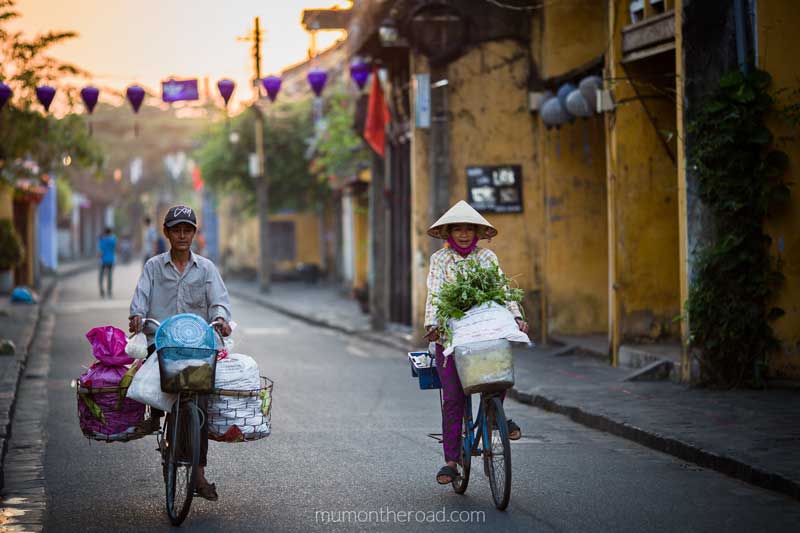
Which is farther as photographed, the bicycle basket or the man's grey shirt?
the man's grey shirt

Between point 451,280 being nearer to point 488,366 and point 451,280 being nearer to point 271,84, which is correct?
point 488,366

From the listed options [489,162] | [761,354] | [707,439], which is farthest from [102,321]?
[707,439]

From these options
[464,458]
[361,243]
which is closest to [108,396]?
[464,458]

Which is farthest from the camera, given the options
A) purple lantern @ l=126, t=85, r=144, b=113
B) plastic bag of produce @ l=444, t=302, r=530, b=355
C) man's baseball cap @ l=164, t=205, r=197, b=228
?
purple lantern @ l=126, t=85, r=144, b=113

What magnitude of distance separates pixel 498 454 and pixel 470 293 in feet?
3.11

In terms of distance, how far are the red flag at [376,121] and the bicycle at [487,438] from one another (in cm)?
Answer: 1478

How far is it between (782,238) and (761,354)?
117cm

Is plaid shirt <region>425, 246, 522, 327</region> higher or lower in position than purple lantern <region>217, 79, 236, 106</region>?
lower

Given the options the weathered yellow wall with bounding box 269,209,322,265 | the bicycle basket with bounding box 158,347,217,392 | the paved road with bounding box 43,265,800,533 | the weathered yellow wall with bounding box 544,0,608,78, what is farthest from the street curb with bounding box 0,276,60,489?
the weathered yellow wall with bounding box 269,209,322,265

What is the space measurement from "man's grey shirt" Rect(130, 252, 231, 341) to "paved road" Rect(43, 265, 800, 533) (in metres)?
1.17

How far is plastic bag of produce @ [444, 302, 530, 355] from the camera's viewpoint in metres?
7.04

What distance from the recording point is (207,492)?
7.17 metres

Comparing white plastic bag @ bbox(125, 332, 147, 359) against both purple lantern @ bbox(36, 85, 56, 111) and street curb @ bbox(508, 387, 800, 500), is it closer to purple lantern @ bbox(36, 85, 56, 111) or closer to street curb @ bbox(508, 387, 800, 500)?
street curb @ bbox(508, 387, 800, 500)

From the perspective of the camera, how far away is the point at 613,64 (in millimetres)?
14625
